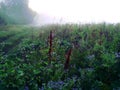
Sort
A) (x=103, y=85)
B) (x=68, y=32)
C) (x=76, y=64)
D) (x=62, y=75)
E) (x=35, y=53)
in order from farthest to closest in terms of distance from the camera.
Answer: (x=68, y=32) → (x=35, y=53) → (x=76, y=64) → (x=62, y=75) → (x=103, y=85)

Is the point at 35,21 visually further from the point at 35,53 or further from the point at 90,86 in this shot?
the point at 90,86

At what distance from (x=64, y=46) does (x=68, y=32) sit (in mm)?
2214

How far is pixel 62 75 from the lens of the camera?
8391mm

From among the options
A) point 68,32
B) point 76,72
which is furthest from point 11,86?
point 68,32

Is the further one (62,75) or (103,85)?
(62,75)

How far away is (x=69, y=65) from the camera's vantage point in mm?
9195

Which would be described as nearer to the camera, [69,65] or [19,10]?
[69,65]

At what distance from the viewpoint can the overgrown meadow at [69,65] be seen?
773 cm

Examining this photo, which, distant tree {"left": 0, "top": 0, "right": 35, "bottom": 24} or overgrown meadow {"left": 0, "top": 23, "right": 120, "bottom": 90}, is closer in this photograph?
overgrown meadow {"left": 0, "top": 23, "right": 120, "bottom": 90}

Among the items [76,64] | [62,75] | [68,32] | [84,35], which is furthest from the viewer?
[68,32]

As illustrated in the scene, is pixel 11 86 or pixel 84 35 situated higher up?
pixel 84 35

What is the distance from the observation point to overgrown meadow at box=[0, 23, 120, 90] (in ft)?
25.4

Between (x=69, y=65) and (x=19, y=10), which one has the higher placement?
(x=19, y=10)

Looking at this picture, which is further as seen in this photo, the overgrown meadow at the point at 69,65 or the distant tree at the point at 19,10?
the distant tree at the point at 19,10
